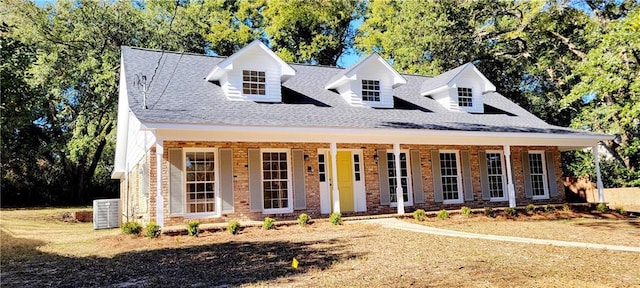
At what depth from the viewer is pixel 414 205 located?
1489 cm

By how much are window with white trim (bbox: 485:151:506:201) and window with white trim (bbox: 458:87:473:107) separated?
8.00 ft

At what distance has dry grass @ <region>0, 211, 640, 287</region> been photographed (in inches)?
233

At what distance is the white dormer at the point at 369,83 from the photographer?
52.0 ft

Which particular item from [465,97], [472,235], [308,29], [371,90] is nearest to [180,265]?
[472,235]

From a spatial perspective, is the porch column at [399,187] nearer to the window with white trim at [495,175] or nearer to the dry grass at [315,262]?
the dry grass at [315,262]

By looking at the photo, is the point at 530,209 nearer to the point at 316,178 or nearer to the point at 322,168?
the point at 322,168

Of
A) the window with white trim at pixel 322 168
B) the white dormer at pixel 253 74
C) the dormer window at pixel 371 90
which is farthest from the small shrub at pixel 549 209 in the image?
the white dormer at pixel 253 74

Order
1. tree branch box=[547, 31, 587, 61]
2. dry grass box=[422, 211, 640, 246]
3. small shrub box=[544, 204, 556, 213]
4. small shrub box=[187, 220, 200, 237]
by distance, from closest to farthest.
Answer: dry grass box=[422, 211, 640, 246] → small shrub box=[187, 220, 200, 237] → small shrub box=[544, 204, 556, 213] → tree branch box=[547, 31, 587, 61]

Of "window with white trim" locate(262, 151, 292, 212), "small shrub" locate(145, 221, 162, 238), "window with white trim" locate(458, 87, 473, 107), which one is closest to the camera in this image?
"small shrub" locate(145, 221, 162, 238)

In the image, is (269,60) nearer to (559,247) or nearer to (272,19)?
(559,247)

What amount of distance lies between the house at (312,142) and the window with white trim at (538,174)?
4 cm

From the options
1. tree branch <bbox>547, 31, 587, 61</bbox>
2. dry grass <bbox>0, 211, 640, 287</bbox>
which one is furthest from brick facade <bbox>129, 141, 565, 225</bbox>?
tree branch <bbox>547, 31, 587, 61</bbox>

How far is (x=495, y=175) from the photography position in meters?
16.3

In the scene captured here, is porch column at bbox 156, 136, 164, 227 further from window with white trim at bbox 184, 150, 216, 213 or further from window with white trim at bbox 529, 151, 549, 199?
window with white trim at bbox 529, 151, 549, 199
